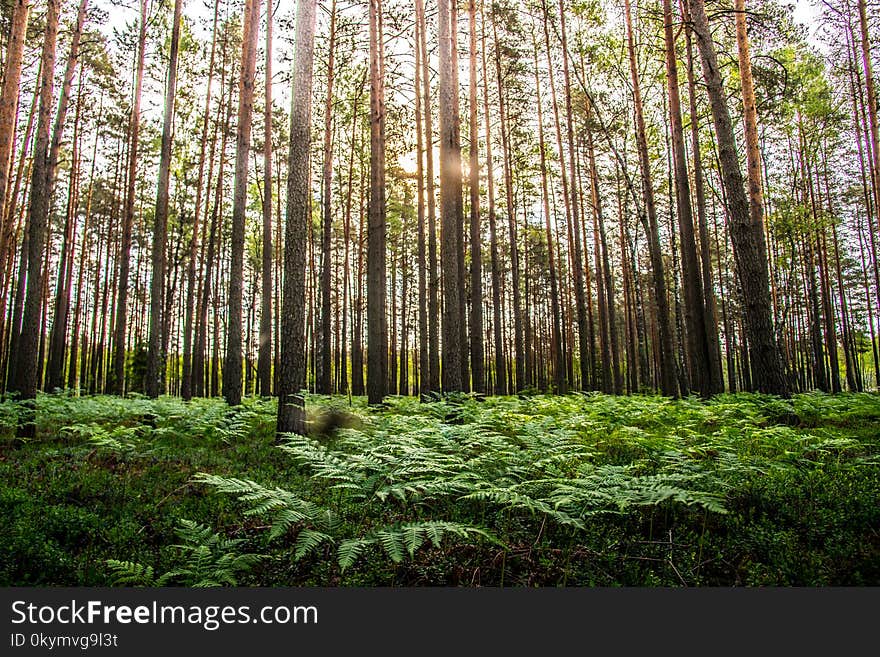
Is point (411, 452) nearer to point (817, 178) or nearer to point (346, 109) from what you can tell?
point (346, 109)

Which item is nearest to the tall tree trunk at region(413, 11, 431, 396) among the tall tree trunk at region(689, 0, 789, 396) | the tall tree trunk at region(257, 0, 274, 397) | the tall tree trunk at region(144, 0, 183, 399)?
the tall tree trunk at region(257, 0, 274, 397)

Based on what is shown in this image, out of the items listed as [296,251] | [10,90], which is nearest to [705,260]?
[296,251]

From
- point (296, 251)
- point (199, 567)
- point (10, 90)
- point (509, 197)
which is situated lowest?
point (199, 567)

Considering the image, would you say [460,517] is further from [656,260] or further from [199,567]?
[656,260]

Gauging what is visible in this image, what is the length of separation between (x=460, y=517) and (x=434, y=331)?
14324 mm

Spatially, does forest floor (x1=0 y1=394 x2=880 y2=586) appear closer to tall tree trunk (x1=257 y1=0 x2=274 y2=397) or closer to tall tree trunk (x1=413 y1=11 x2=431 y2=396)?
tall tree trunk (x1=257 y1=0 x2=274 y2=397)

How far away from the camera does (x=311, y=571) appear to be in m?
3.18

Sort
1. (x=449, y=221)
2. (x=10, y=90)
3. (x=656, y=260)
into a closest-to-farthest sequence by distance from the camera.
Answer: (x=10, y=90), (x=449, y=221), (x=656, y=260)

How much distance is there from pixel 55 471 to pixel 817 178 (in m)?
32.1

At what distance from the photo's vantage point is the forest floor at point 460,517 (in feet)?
9.93

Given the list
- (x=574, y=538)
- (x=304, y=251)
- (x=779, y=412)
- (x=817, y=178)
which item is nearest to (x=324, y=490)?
(x=574, y=538)

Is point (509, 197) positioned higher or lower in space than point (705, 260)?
higher

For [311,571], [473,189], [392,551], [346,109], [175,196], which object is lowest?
[311,571]

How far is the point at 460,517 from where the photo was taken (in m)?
3.90
